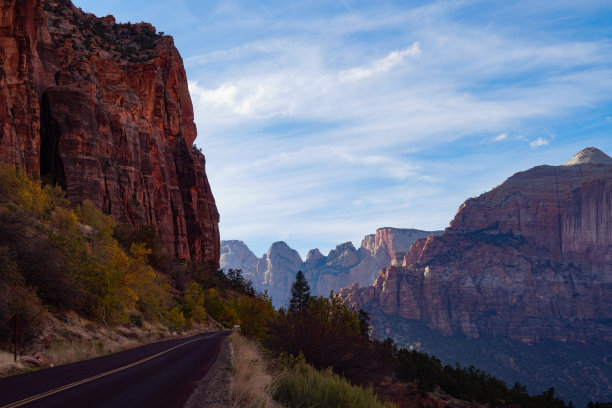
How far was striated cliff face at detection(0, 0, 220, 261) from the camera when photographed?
55.9 m

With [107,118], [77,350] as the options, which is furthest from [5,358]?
[107,118]

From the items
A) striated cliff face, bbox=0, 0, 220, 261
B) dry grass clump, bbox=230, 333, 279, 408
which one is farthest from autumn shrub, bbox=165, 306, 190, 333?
dry grass clump, bbox=230, 333, 279, 408

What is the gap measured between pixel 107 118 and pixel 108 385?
219 ft

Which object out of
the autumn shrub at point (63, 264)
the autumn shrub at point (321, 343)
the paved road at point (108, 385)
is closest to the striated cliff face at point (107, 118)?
the autumn shrub at point (63, 264)

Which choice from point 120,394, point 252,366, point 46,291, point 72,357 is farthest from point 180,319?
point 120,394

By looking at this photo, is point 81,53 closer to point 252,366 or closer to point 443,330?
point 252,366

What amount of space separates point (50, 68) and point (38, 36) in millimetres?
4321

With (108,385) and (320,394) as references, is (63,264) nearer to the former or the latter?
(108,385)

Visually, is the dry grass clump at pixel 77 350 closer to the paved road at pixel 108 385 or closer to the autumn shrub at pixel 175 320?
the paved road at pixel 108 385

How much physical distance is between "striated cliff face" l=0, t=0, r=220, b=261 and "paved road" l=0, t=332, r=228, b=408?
39.1 m

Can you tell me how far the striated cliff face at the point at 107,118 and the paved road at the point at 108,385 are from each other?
128 ft

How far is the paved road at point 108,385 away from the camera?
10.9m

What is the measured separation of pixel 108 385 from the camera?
43.6 ft

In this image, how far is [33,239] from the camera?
2664 centimetres
